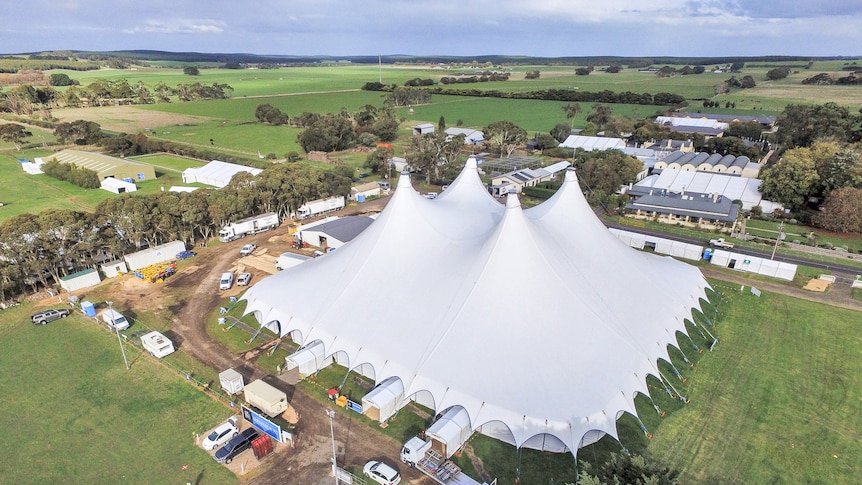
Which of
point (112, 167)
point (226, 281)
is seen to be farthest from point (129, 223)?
point (112, 167)

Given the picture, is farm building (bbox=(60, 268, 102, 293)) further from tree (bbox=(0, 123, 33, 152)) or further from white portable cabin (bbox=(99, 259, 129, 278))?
tree (bbox=(0, 123, 33, 152))

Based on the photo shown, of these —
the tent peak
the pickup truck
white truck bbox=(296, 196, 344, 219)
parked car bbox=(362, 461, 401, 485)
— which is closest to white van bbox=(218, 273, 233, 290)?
white truck bbox=(296, 196, 344, 219)

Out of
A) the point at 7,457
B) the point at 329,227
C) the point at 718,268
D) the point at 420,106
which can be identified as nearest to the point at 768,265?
the point at 718,268

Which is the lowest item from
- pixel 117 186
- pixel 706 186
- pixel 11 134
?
pixel 706 186

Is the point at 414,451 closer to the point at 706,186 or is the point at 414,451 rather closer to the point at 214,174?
the point at 706,186

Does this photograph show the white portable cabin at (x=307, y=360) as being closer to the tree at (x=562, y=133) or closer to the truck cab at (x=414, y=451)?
the truck cab at (x=414, y=451)

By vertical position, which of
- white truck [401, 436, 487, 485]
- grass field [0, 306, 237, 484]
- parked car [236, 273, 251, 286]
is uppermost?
parked car [236, 273, 251, 286]

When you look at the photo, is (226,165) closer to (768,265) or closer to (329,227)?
(329,227)

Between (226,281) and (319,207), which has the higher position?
(319,207)
